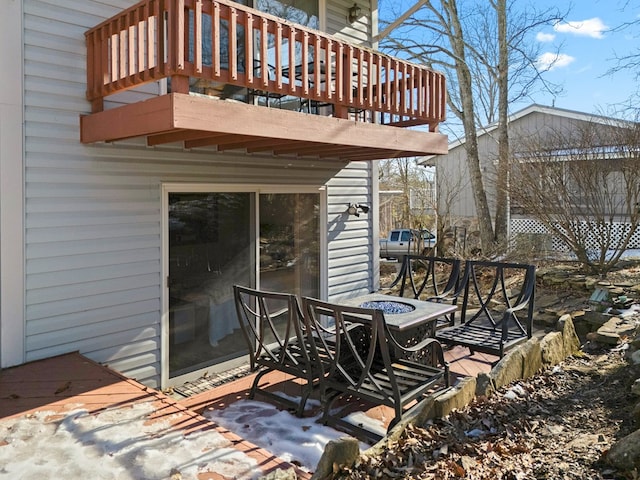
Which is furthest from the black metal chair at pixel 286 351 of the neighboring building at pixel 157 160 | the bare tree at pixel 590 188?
the bare tree at pixel 590 188

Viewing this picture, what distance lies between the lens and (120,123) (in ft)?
12.3

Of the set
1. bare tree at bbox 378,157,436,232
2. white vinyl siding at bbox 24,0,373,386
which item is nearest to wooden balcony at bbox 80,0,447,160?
white vinyl siding at bbox 24,0,373,386

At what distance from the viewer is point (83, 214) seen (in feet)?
13.7

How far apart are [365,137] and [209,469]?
341 centimetres

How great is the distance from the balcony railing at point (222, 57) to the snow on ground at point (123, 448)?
2.21 metres

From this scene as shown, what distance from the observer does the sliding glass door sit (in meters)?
4.86

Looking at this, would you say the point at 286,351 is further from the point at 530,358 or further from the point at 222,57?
the point at 222,57

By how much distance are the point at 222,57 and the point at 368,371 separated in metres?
3.78

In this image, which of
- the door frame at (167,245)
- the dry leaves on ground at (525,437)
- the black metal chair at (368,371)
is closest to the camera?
the dry leaves on ground at (525,437)

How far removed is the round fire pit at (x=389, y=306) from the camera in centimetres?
450

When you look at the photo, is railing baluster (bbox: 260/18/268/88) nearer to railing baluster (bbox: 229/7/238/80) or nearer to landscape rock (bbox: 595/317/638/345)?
railing baluster (bbox: 229/7/238/80)

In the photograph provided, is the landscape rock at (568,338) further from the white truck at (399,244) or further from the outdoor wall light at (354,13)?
the white truck at (399,244)

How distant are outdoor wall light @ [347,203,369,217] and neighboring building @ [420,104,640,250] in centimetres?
389

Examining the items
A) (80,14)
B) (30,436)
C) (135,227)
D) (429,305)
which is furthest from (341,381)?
(80,14)
